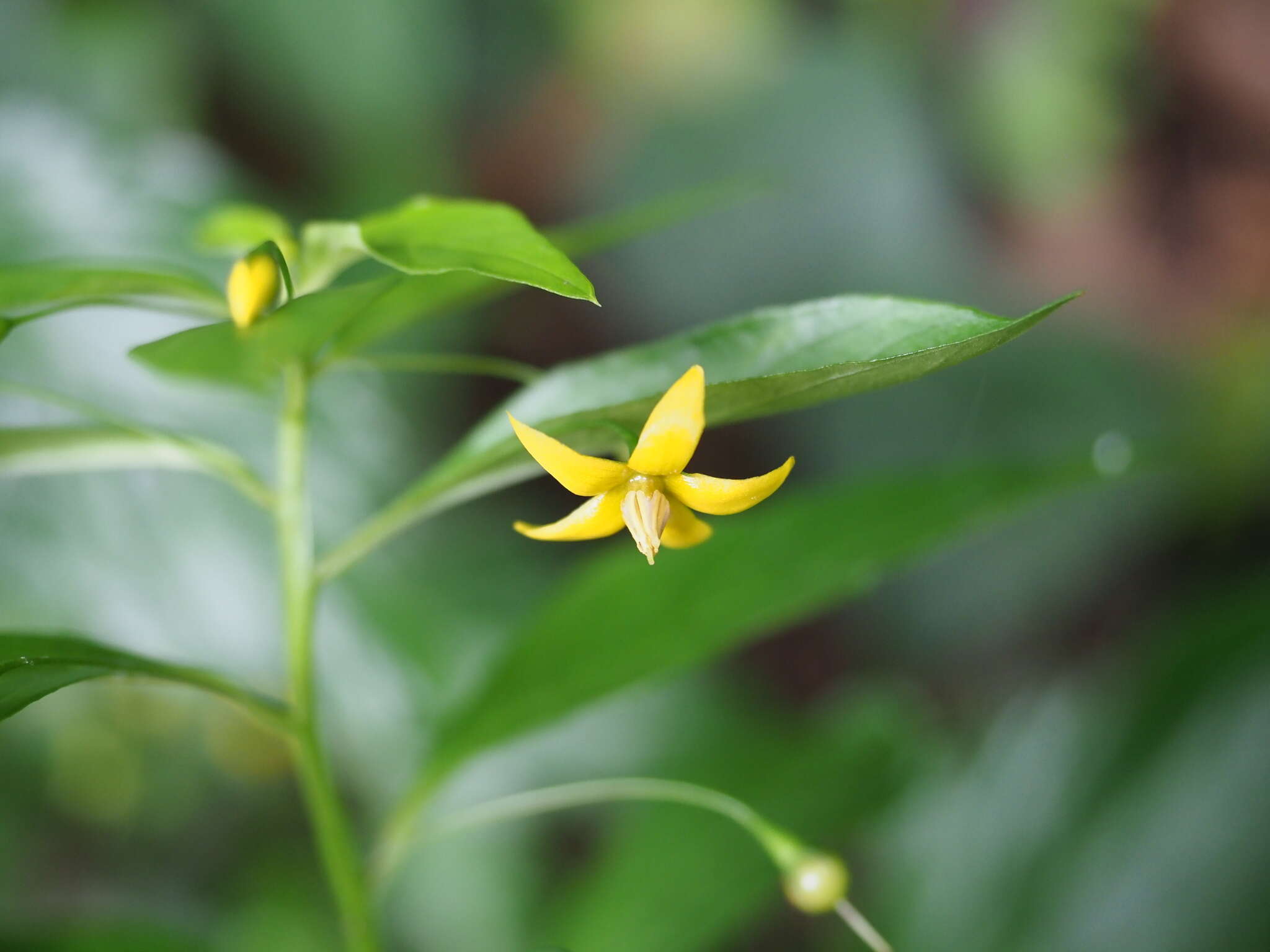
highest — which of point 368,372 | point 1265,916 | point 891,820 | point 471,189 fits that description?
point 471,189

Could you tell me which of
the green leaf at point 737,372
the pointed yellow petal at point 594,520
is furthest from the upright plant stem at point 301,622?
the pointed yellow petal at point 594,520

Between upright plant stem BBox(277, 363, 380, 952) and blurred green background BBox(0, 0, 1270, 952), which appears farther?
blurred green background BBox(0, 0, 1270, 952)

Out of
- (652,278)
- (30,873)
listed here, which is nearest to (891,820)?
(652,278)

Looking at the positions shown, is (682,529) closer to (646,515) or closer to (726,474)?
(646,515)

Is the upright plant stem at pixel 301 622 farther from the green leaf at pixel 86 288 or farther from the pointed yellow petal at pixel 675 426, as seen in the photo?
the pointed yellow petal at pixel 675 426

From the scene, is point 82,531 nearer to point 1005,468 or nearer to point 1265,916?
point 1005,468

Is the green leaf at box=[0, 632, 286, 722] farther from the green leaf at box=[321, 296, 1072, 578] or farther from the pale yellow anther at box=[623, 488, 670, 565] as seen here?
the pale yellow anther at box=[623, 488, 670, 565]

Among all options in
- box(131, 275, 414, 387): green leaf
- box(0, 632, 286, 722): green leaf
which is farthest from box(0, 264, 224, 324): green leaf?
box(0, 632, 286, 722): green leaf
